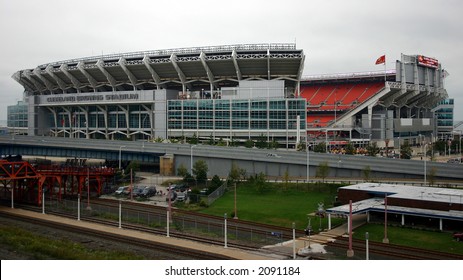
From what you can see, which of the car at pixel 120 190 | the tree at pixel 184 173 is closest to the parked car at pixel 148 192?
the car at pixel 120 190

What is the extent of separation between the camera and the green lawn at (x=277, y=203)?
1704 inches

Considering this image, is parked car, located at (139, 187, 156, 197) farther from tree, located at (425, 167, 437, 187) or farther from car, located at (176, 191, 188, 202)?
tree, located at (425, 167, 437, 187)

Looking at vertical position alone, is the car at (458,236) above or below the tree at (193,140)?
below

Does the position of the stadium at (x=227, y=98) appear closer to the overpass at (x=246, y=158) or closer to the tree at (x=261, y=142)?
the tree at (x=261, y=142)

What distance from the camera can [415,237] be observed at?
3584 cm

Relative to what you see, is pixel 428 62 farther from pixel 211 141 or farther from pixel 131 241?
pixel 131 241

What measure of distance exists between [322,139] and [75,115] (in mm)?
65458

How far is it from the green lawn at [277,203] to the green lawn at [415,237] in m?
4.18

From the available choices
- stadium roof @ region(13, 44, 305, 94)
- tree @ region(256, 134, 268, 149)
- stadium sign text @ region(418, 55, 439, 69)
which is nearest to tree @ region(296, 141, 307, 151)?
tree @ region(256, 134, 268, 149)

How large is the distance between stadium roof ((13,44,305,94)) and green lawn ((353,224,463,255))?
2465 inches

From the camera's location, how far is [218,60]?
99500 mm

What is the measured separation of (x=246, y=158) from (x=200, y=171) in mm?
8415

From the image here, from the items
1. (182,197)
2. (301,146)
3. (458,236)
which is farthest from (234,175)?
(458,236)

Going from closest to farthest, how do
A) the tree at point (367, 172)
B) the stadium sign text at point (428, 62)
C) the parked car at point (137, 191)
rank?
the parked car at point (137, 191), the tree at point (367, 172), the stadium sign text at point (428, 62)
